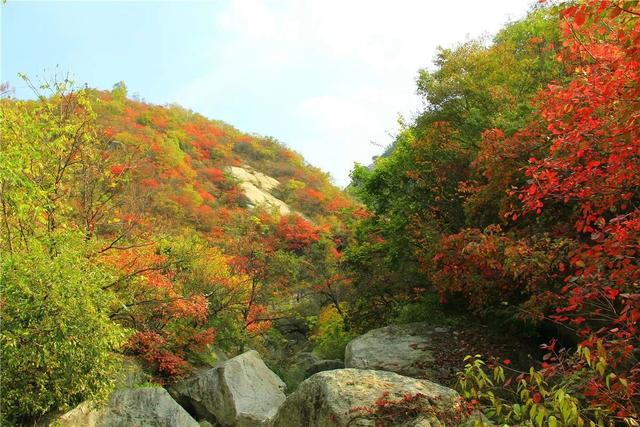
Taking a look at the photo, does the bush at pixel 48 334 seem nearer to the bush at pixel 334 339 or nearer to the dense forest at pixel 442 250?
the dense forest at pixel 442 250

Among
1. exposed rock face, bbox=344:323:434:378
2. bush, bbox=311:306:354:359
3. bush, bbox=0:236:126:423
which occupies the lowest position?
bush, bbox=311:306:354:359

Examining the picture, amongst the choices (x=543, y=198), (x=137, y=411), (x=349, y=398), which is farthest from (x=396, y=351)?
(x=137, y=411)

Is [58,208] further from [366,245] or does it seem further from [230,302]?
[366,245]

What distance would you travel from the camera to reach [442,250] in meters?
10.4

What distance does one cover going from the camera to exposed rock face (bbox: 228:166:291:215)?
4342 centimetres

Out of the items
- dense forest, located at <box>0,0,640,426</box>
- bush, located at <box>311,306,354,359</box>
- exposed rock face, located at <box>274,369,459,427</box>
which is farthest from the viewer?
bush, located at <box>311,306,354,359</box>

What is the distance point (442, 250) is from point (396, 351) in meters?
2.26

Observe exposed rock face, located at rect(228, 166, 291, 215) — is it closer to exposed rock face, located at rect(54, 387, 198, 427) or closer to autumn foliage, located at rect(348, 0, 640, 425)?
autumn foliage, located at rect(348, 0, 640, 425)

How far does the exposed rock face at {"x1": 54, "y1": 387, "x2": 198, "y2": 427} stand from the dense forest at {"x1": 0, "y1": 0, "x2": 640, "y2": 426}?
0.56m

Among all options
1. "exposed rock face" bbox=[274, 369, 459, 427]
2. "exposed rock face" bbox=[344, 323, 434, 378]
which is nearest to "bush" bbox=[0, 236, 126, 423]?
"exposed rock face" bbox=[274, 369, 459, 427]

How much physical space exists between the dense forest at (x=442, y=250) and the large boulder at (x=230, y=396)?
76 cm

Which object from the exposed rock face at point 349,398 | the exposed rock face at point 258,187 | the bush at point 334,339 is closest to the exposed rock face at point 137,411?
the exposed rock face at point 349,398

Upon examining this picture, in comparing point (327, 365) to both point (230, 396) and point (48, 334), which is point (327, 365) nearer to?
point (230, 396)

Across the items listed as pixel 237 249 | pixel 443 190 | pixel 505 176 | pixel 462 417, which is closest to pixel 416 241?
pixel 443 190
